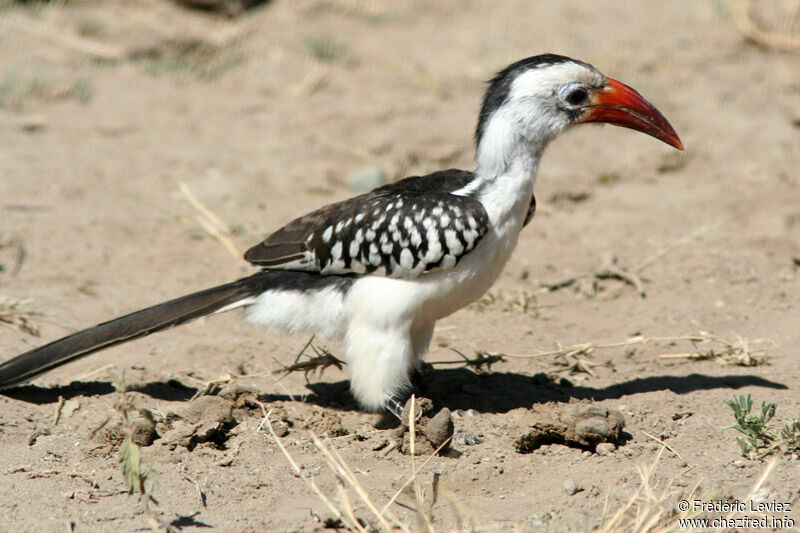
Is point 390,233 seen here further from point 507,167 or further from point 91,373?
point 91,373

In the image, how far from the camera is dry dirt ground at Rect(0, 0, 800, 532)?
11.3 feet

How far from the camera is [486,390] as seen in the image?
4348 millimetres

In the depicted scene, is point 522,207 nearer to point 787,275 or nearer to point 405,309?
point 405,309

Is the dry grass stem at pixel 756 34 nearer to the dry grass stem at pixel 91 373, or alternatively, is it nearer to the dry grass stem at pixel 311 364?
the dry grass stem at pixel 311 364

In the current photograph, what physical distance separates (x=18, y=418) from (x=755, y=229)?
15.1 feet

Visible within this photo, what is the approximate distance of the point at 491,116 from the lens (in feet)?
13.1

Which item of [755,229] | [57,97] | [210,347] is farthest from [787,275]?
[57,97]

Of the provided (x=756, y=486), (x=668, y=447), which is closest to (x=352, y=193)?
(x=668, y=447)

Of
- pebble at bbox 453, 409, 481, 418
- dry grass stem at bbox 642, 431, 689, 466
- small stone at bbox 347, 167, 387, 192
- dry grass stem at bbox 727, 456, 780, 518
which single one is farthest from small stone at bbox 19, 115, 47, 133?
dry grass stem at bbox 727, 456, 780, 518

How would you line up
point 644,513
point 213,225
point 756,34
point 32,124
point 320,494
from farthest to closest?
point 756,34 → point 32,124 → point 213,225 → point 320,494 → point 644,513

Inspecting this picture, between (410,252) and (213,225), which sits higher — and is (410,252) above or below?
above

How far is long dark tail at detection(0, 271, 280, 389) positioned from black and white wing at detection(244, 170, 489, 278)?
177 mm

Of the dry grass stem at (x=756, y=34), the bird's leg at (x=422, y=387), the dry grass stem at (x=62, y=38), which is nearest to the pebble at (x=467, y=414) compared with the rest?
the bird's leg at (x=422, y=387)

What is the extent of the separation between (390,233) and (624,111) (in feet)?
4.11
